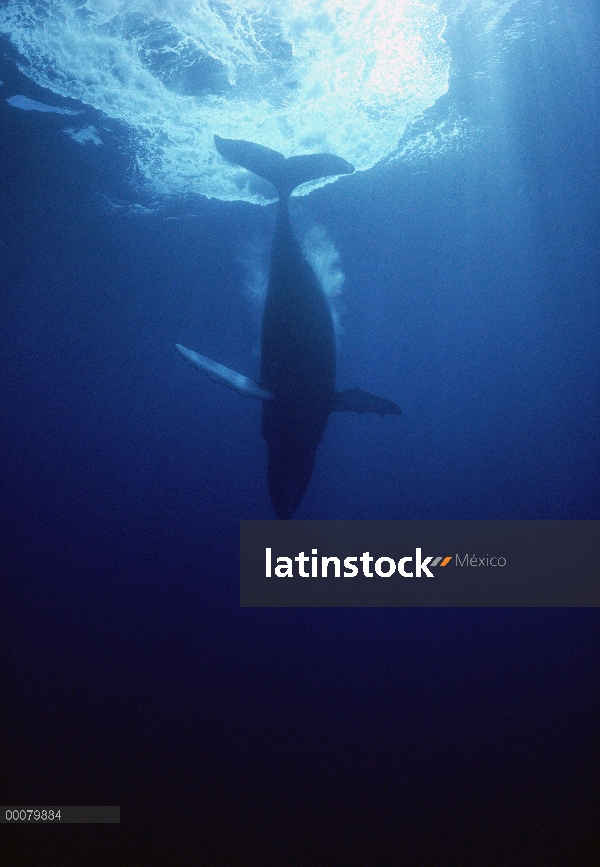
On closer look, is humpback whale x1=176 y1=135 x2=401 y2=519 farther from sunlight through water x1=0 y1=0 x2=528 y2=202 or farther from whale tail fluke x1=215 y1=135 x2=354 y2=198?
sunlight through water x1=0 y1=0 x2=528 y2=202

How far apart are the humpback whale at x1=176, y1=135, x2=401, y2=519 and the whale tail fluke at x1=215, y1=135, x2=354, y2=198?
0.5 inches

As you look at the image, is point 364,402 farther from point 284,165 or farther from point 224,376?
point 284,165

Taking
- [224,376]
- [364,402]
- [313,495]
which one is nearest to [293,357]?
[364,402]

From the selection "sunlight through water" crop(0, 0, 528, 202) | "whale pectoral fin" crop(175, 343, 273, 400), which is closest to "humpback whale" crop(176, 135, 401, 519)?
"whale pectoral fin" crop(175, 343, 273, 400)

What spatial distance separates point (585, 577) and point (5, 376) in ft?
57.7

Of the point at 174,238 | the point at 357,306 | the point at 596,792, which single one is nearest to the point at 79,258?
the point at 174,238

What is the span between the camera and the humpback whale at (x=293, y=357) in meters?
6.53

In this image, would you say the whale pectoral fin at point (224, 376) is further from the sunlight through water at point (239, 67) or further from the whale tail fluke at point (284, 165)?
the sunlight through water at point (239, 67)

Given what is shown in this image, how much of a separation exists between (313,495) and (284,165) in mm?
7854

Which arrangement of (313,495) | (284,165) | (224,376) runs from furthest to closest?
(313,495)
(284,165)
(224,376)

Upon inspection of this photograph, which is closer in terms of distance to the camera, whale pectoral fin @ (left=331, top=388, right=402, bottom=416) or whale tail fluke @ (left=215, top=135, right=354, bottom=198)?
whale tail fluke @ (left=215, top=135, right=354, bottom=198)

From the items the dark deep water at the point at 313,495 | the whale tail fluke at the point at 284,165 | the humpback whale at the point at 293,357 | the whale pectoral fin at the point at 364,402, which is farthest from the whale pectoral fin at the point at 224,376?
the dark deep water at the point at 313,495

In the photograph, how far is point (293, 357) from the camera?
682cm

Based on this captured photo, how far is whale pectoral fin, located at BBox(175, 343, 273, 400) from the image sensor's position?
526cm
